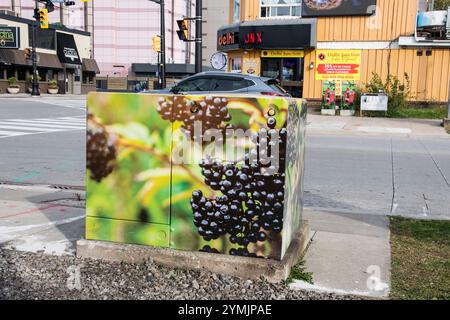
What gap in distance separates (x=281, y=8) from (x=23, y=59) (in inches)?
1131

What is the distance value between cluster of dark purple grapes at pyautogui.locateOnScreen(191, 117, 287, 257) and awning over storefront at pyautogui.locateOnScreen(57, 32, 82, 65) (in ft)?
165

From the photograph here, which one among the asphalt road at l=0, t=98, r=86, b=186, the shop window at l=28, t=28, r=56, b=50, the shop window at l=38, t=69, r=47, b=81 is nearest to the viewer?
the asphalt road at l=0, t=98, r=86, b=186

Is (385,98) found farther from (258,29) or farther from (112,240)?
(112,240)

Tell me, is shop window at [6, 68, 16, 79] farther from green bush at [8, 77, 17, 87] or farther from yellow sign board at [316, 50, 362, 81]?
yellow sign board at [316, 50, 362, 81]

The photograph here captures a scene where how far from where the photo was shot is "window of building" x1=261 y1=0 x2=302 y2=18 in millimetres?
25422

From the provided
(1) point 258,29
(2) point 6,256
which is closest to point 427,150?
(2) point 6,256

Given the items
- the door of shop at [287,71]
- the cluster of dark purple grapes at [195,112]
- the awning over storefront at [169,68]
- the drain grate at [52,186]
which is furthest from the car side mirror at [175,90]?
the awning over storefront at [169,68]

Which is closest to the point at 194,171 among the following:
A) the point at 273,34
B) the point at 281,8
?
the point at 273,34

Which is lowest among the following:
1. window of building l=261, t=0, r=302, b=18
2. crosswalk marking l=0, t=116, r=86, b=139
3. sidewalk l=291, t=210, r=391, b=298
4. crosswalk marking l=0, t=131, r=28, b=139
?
sidewalk l=291, t=210, r=391, b=298

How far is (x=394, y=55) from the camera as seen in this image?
77.8ft

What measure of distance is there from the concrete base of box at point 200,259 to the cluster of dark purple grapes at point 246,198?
109 millimetres

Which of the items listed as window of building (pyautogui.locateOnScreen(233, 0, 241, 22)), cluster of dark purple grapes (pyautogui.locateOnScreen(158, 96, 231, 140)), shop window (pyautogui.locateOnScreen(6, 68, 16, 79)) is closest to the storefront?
window of building (pyautogui.locateOnScreen(233, 0, 241, 22))

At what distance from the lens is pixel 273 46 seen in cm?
2484

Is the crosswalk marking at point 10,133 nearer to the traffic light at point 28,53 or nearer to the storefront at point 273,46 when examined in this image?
the storefront at point 273,46
